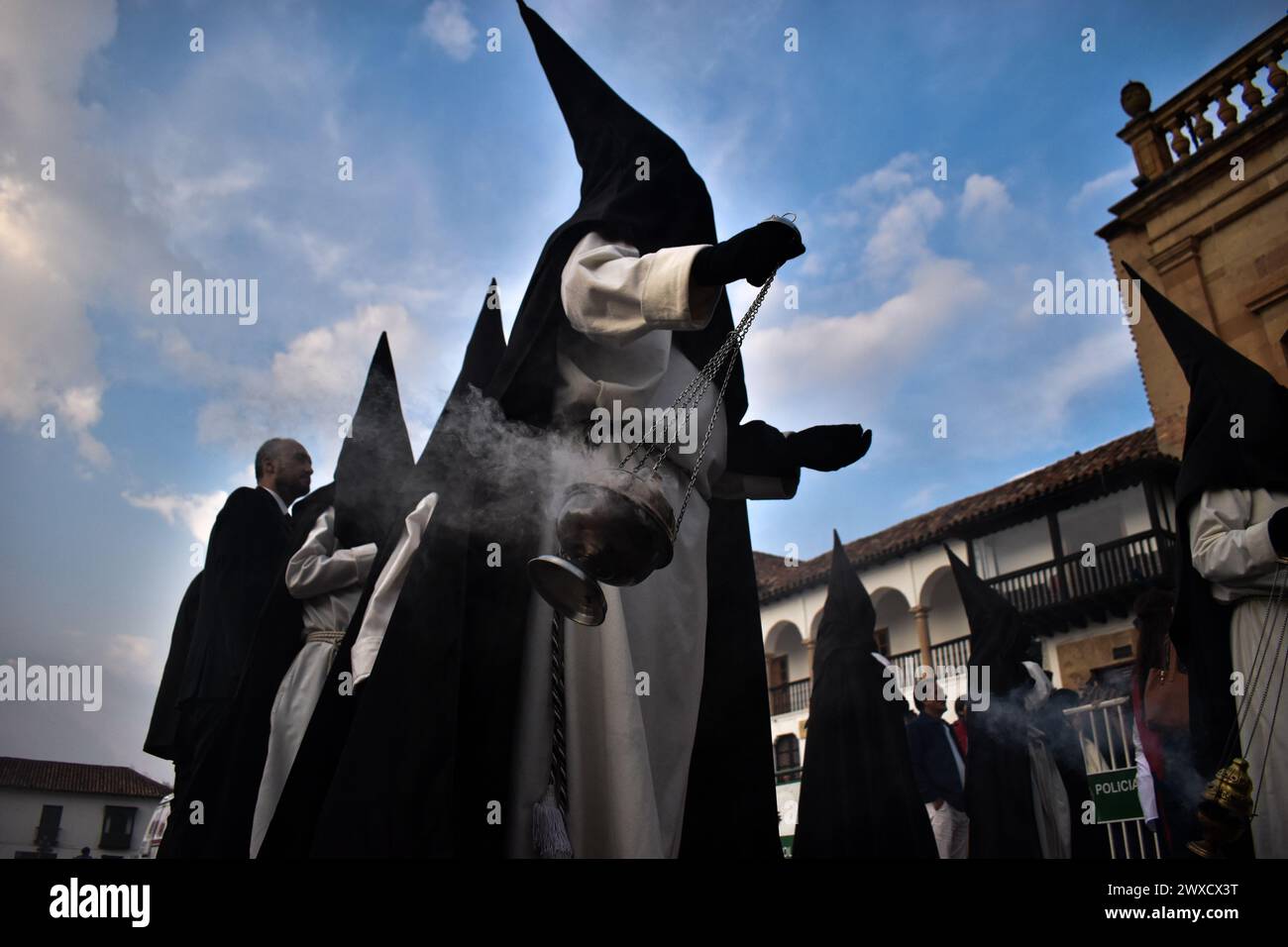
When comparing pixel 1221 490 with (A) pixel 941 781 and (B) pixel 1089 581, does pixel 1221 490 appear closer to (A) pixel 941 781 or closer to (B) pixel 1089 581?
(A) pixel 941 781

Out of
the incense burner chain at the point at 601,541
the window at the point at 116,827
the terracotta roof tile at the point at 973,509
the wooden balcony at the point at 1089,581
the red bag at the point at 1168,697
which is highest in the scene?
the terracotta roof tile at the point at 973,509

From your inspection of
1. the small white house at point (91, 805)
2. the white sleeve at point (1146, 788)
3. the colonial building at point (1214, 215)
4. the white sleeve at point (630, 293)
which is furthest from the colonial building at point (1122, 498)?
the small white house at point (91, 805)

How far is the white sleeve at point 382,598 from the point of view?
2.67m

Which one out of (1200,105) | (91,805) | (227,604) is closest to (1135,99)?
(1200,105)

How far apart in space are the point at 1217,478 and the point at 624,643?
9.56ft

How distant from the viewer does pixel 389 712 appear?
1.88m

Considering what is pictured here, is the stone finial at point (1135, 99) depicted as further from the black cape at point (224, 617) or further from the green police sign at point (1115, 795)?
the black cape at point (224, 617)

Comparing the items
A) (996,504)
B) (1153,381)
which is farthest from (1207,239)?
(996,504)

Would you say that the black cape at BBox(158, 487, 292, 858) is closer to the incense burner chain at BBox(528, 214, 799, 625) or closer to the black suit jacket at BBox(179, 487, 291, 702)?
the black suit jacket at BBox(179, 487, 291, 702)

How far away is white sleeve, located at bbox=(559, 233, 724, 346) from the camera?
76.9 inches

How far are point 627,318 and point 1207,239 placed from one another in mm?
13352

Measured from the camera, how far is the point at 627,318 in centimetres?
205

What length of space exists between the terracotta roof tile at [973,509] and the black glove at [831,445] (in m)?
19.7
